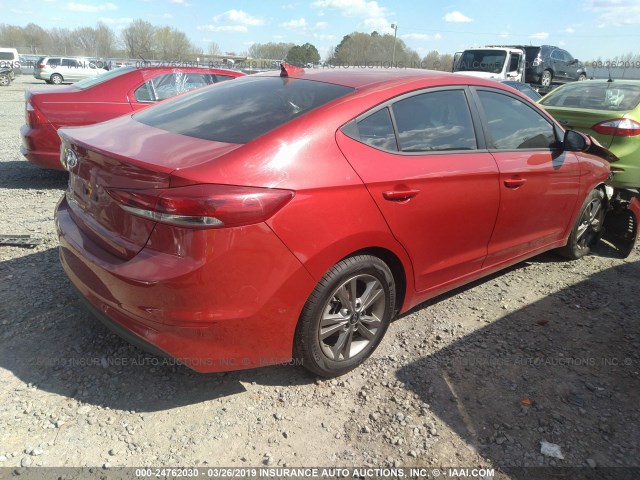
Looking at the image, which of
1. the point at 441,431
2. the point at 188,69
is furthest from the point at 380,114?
the point at 188,69

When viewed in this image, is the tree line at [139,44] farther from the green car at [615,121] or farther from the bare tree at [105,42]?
the green car at [615,121]

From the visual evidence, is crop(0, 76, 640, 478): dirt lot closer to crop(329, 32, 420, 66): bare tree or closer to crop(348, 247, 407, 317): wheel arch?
crop(348, 247, 407, 317): wheel arch

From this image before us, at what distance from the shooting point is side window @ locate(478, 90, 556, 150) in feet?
10.8

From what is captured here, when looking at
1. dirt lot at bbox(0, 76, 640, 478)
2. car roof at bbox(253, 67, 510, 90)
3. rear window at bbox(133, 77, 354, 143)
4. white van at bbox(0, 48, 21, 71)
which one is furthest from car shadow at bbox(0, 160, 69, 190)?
white van at bbox(0, 48, 21, 71)

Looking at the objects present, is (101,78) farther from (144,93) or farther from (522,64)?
(522,64)

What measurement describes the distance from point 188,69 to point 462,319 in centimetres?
547

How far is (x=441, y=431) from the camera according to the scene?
94.0 inches

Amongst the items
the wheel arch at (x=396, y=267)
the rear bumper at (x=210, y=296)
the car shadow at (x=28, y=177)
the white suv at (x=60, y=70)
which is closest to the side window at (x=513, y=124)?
the wheel arch at (x=396, y=267)

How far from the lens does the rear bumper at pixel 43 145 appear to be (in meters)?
5.64

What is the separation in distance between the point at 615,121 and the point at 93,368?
19.1 ft

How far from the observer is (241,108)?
2.67 metres

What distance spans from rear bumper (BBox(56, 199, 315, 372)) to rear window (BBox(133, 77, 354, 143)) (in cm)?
59

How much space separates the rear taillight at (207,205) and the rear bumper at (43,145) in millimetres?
4339

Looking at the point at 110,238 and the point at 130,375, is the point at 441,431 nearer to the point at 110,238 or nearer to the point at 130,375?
the point at 130,375
